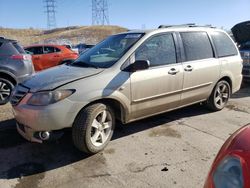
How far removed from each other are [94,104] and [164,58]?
1.56 m

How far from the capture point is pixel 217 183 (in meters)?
1.80

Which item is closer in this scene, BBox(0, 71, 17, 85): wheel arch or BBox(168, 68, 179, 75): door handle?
BBox(168, 68, 179, 75): door handle

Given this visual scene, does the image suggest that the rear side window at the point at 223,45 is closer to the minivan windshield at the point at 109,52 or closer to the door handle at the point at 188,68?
the door handle at the point at 188,68

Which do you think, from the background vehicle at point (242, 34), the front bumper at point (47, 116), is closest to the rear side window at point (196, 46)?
the front bumper at point (47, 116)

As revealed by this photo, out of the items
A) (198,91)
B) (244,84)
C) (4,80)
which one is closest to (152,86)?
(198,91)

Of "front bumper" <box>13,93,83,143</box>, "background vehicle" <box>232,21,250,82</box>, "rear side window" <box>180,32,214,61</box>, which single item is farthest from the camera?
"background vehicle" <box>232,21,250,82</box>

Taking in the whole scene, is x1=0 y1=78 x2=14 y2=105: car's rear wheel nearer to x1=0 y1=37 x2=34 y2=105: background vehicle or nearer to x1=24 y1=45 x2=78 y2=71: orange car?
x1=0 y1=37 x2=34 y2=105: background vehicle

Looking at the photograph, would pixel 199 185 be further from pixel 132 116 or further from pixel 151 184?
pixel 132 116

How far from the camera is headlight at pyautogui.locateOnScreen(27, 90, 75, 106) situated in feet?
12.9

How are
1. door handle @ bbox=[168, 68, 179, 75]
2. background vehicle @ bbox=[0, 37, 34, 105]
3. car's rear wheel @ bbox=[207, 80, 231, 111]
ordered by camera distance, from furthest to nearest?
background vehicle @ bbox=[0, 37, 34, 105] < car's rear wheel @ bbox=[207, 80, 231, 111] < door handle @ bbox=[168, 68, 179, 75]

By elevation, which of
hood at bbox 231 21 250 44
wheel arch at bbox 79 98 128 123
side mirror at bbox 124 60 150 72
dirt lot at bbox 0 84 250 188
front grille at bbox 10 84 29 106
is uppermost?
hood at bbox 231 21 250 44

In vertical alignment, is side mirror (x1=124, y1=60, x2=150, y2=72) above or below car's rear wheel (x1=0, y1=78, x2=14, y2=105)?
above

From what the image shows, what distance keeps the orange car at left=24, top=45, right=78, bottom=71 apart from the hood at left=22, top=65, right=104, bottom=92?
807cm

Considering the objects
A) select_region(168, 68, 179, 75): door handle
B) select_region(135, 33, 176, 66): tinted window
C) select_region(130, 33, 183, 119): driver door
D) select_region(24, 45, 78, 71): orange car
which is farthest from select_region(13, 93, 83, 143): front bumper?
select_region(24, 45, 78, 71): orange car
